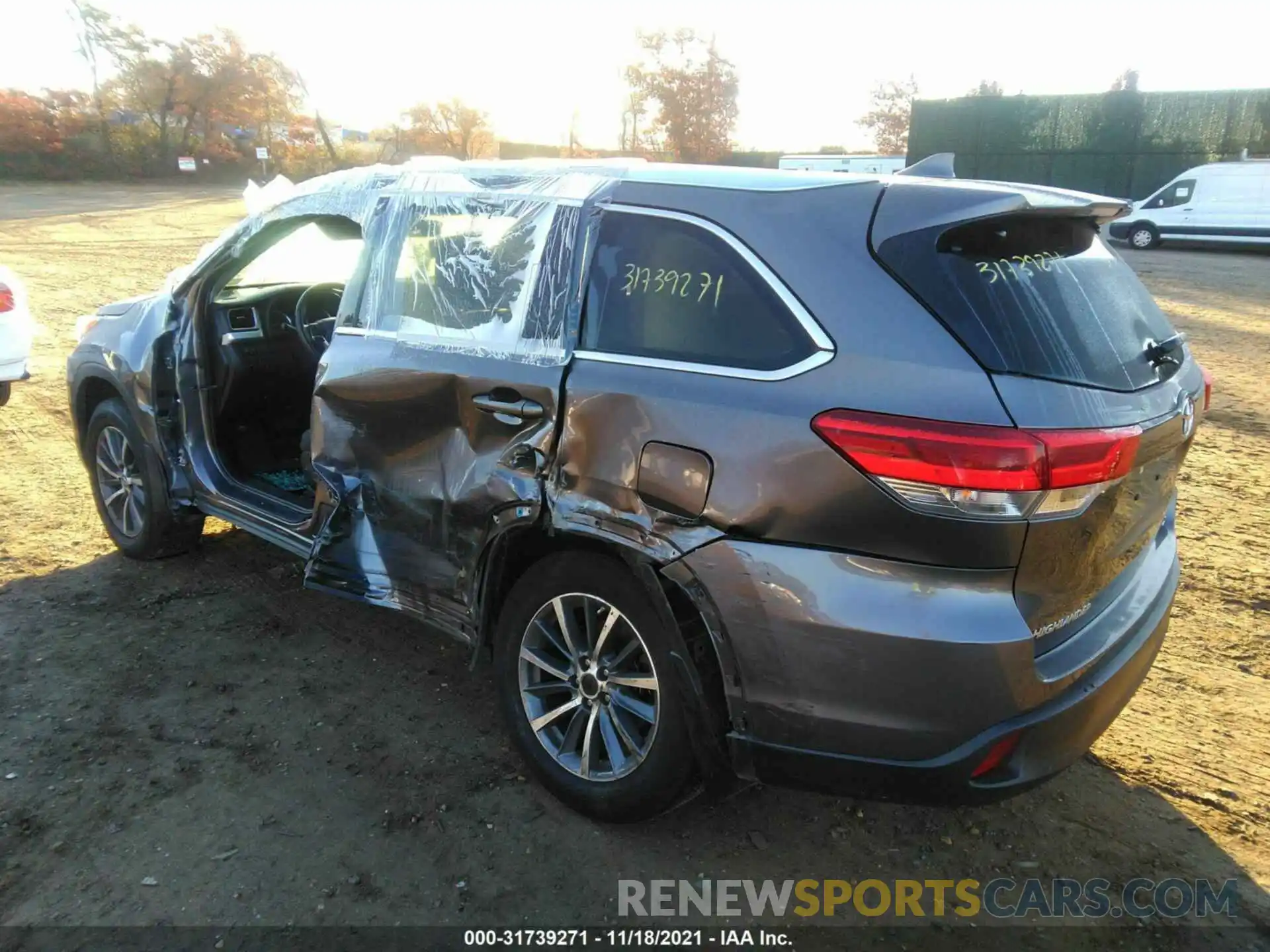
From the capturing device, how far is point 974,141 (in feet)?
118

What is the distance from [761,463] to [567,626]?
3.02ft

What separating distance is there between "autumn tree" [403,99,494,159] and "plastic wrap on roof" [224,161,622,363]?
49.3 metres

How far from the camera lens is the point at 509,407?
2771 millimetres

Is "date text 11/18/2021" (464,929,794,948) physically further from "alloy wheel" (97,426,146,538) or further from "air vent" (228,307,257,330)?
"air vent" (228,307,257,330)

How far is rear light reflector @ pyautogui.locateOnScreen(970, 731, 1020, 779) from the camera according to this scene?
2.14m

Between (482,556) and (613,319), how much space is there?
0.89m

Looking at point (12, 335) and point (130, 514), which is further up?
point (12, 335)

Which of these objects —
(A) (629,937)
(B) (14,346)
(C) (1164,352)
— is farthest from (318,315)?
(B) (14,346)

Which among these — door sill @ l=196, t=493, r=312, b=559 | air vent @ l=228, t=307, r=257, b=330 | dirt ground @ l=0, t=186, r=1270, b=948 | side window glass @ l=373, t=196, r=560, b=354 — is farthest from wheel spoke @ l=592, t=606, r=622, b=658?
air vent @ l=228, t=307, r=257, b=330

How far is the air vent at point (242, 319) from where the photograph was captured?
4.46 metres

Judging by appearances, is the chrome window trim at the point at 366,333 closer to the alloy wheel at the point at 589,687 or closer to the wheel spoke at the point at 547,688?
the alloy wheel at the point at 589,687

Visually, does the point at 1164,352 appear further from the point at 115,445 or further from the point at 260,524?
the point at 115,445

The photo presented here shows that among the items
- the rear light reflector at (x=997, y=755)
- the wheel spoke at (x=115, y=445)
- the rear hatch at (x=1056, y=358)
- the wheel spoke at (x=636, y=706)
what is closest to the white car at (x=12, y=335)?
the wheel spoke at (x=115, y=445)

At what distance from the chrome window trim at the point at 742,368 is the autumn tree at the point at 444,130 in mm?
50310
